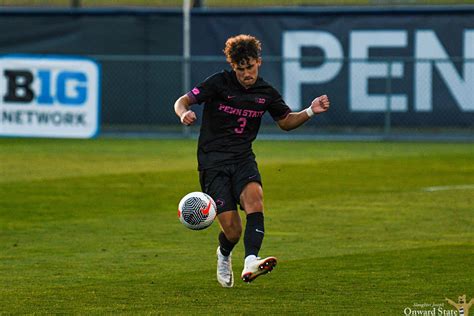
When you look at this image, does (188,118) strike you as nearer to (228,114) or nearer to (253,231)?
(228,114)

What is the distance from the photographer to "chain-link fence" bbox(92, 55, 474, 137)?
86.8 ft

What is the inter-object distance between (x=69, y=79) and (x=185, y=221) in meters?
16.8

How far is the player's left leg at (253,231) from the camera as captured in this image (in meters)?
9.45

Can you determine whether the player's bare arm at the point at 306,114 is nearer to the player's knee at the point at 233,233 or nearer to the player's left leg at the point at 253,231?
the player's left leg at the point at 253,231

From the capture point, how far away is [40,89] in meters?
26.3

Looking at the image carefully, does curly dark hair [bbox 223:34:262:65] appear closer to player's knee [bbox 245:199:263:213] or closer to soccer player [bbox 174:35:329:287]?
soccer player [bbox 174:35:329:287]

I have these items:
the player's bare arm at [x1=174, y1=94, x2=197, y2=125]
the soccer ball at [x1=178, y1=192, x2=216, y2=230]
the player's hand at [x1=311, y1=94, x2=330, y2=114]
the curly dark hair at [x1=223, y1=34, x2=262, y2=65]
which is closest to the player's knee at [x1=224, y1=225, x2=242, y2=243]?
the soccer ball at [x1=178, y1=192, x2=216, y2=230]

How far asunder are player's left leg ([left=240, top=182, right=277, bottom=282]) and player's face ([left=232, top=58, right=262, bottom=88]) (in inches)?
32.3

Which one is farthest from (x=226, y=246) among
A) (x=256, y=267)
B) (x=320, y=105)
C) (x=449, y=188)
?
(x=449, y=188)

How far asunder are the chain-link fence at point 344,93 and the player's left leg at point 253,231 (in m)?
16.6

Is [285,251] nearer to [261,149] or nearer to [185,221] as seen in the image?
[185,221]

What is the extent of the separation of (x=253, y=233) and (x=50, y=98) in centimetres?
1686

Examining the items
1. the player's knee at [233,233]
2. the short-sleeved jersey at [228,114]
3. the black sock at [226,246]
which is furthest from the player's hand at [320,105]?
the black sock at [226,246]

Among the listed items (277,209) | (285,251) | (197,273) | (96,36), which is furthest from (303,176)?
(96,36)
